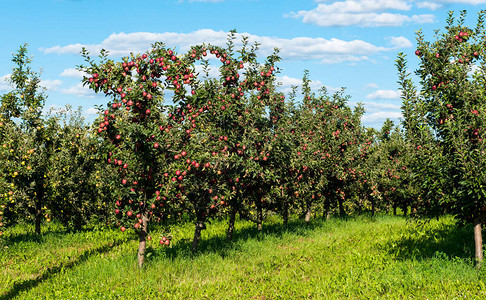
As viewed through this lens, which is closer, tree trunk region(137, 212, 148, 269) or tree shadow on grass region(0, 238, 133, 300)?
tree shadow on grass region(0, 238, 133, 300)

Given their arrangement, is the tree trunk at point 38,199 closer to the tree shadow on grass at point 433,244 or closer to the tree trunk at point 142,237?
the tree trunk at point 142,237

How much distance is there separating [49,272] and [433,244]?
11.5 m

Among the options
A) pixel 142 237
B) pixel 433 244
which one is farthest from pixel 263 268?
pixel 433 244

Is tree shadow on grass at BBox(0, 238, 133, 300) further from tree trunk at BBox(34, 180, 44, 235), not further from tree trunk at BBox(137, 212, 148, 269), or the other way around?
tree trunk at BBox(34, 180, 44, 235)

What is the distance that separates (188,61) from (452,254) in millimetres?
8946

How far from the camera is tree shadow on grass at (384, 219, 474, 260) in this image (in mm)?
10672

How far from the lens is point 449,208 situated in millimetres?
9852

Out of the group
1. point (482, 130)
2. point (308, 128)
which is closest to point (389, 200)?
point (308, 128)

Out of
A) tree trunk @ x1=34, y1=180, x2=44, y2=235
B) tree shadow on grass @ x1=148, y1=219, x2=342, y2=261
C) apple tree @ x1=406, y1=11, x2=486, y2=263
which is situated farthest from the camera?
tree trunk @ x1=34, y1=180, x2=44, y2=235

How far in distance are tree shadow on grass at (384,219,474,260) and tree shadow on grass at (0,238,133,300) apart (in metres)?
9.55

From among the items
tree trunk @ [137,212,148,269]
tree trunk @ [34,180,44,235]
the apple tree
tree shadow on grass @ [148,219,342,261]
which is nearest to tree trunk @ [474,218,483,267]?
the apple tree

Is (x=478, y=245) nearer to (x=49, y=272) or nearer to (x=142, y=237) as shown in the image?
(x=142, y=237)

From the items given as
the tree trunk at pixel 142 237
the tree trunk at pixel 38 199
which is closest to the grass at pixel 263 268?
the tree trunk at pixel 142 237

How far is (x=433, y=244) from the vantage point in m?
11.8
